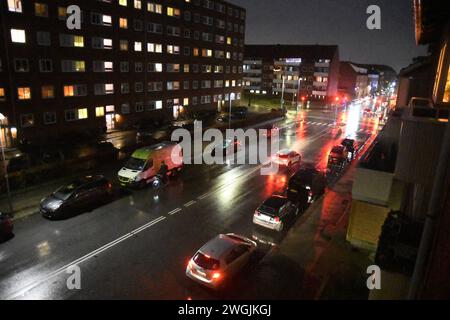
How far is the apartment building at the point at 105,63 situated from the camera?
3222 cm

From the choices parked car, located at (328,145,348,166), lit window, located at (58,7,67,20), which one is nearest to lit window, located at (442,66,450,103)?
parked car, located at (328,145,348,166)

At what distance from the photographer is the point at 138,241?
15.4 metres

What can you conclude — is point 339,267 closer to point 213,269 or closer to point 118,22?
point 213,269

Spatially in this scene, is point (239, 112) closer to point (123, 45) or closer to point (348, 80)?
point (123, 45)

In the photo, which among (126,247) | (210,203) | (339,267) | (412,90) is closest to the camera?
(339,267)

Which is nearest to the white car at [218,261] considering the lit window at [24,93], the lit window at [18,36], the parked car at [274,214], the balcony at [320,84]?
the parked car at [274,214]

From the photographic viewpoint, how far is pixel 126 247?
48.7ft

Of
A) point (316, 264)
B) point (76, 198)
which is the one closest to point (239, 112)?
point (76, 198)

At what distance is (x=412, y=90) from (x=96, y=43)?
34.6m

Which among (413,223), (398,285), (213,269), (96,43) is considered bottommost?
(213,269)

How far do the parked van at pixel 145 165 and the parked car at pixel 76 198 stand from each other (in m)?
1.79

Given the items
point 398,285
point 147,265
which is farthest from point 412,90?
point 147,265

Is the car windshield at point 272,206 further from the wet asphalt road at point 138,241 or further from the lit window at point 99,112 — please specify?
the lit window at point 99,112

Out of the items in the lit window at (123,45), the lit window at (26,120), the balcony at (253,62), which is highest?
the balcony at (253,62)
